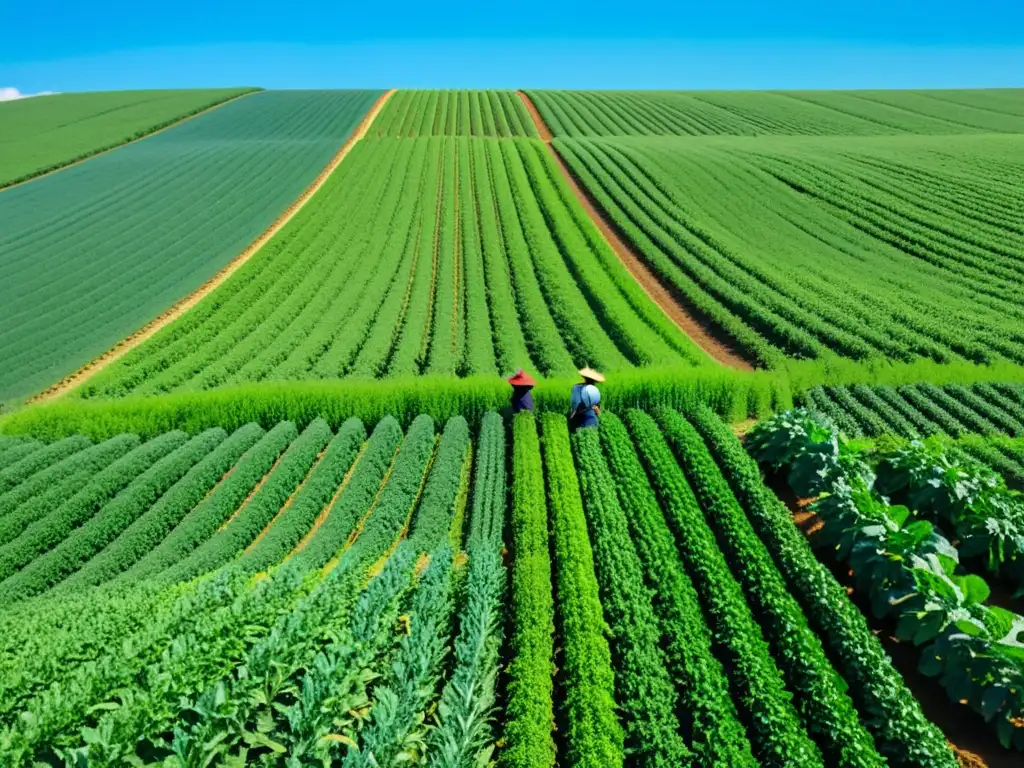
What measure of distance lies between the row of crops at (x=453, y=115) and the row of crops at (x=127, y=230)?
223 inches

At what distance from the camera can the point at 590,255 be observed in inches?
1182

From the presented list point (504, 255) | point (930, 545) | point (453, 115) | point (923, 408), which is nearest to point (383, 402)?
point (930, 545)

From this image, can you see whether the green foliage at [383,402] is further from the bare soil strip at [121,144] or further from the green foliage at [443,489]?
the bare soil strip at [121,144]

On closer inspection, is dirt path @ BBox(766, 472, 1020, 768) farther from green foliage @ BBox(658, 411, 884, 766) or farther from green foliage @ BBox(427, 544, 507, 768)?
green foliage @ BBox(427, 544, 507, 768)

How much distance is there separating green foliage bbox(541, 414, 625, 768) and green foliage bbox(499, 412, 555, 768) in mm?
222

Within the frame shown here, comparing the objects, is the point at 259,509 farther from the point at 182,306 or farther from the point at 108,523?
the point at 182,306

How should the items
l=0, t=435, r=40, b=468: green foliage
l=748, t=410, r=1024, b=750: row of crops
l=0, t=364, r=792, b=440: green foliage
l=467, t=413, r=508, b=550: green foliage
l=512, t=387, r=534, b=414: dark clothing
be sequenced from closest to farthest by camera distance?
l=748, t=410, r=1024, b=750: row of crops → l=467, t=413, r=508, b=550: green foliage → l=0, t=435, r=40, b=468: green foliage → l=512, t=387, r=534, b=414: dark clothing → l=0, t=364, r=792, b=440: green foliage

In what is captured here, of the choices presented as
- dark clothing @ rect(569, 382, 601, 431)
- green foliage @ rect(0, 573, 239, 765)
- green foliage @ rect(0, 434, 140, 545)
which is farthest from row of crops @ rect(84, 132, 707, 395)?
green foliage @ rect(0, 573, 239, 765)

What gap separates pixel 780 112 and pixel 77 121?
250ft

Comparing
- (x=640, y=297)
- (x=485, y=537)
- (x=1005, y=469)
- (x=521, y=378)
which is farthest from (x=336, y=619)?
(x=640, y=297)

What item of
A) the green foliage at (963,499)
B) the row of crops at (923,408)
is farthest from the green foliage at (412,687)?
the row of crops at (923,408)

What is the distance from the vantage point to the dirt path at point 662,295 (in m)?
21.1

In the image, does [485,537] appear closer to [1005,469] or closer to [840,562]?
[840,562]

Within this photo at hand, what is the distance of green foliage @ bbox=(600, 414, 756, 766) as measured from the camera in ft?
22.4
